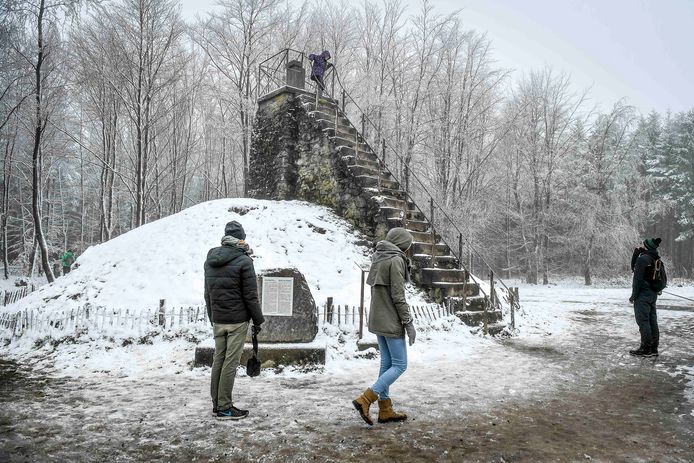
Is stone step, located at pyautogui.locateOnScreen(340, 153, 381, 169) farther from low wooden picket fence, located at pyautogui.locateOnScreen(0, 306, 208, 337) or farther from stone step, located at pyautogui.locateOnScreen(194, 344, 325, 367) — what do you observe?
stone step, located at pyautogui.locateOnScreen(194, 344, 325, 367)

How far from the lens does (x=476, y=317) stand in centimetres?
991

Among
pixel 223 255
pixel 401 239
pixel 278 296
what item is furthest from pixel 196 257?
pixel 401 239

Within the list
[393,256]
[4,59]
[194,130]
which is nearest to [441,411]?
[393,256]

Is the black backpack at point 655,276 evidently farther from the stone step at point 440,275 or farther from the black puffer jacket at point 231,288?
the black puffer jacket at point 231,288

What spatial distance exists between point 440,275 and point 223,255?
Answer: 674 centimetres

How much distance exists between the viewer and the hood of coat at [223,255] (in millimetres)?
4738

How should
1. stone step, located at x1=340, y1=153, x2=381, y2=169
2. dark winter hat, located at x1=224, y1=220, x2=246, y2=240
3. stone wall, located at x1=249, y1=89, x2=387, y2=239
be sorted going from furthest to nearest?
stone step, located at x1=340, y1=153, x2=381, y2=169 → stone wall, located at x1=249, y1=89, x2=387, y2=239 → dark winter hat, located at x1=224, y1=220, x2=246, y2=240

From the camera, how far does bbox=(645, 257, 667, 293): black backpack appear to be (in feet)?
25.0

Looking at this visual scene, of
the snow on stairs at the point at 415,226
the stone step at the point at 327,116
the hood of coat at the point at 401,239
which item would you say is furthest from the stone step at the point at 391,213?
the hood of coat at the point at 401,239

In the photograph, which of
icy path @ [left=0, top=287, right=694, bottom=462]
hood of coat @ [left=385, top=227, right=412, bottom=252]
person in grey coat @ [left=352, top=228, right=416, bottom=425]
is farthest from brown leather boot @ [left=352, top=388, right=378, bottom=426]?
hood of coat @ [left=385, top=227, right=412, bottom=252]

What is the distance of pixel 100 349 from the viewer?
7672mm

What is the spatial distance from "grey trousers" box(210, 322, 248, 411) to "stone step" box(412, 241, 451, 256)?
22.0 feet

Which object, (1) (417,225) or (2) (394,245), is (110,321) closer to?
(2) (394,245)

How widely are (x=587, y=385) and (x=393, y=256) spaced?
153 inches
